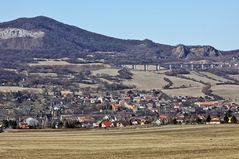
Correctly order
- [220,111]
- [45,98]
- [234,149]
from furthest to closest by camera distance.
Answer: [45,98] → [220,111] → [234,149]

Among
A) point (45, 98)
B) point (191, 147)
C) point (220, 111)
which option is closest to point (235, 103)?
point (220, 111)

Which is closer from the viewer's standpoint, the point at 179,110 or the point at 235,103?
the point at 179,110

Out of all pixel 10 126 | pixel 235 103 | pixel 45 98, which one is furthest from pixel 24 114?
pixel 235 103

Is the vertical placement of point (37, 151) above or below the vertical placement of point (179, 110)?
above

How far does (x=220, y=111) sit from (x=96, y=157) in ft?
412

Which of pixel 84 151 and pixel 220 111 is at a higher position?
pixel 84 151

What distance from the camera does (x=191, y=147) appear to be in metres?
48.4

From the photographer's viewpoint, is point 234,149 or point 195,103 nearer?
point 234,149

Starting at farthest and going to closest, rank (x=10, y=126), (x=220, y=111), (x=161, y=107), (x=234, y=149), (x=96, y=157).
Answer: (x=161, y=107), (x=220, y=111), (x=10, y=126), (x=234, y=149), (x=96, y=157)

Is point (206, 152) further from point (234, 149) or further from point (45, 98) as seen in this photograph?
point (45, 98)

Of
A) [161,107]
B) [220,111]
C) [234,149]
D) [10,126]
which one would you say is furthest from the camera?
[161,107]

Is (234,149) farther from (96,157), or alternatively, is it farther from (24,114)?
(24,114)

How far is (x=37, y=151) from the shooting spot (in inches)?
Answer: 1895

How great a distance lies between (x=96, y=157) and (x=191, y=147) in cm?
920
